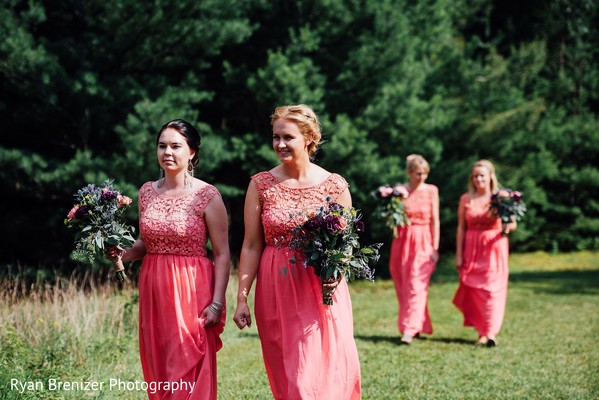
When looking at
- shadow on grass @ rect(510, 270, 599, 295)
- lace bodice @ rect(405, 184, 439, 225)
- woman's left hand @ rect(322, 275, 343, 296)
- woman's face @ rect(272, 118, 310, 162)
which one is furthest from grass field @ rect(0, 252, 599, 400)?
shadow on grass @ rect(510, 270, 599, 295)

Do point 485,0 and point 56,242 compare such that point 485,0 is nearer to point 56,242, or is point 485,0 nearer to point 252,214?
point 56,242

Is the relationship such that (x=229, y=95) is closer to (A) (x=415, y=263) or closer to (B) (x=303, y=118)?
(A) (x=415, y=263)

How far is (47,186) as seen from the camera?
13.2m

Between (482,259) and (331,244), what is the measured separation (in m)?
5.91

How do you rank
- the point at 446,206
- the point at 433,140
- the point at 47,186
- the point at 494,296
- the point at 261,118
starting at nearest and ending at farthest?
1. the point at 494,296
2. the point at 47,186
3. the point at 261,118
4. the point at 433,140
5. the point at 446,206

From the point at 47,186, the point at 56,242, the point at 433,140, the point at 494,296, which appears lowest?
the point at 494,296

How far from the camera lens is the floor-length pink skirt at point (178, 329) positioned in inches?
177

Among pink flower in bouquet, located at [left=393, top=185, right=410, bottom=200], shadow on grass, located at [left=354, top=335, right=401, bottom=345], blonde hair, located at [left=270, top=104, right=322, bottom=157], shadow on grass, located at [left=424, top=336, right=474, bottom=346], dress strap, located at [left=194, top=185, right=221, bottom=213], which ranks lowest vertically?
shadow on grass, located at [left=424, top=336, right=474, bottom=346]

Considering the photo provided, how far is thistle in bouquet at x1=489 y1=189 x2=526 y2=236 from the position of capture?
9.27 metres

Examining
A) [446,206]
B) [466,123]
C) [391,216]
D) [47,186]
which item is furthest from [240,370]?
[466,123]

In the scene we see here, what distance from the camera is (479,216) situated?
31.8 ft

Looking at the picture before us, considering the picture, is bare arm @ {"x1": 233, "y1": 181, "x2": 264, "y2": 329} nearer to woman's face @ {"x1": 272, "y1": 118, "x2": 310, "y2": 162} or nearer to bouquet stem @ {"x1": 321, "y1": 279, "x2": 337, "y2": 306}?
woman's face @ {"x1": 272, "y1": 118, "x2": 310, "y2": 162}

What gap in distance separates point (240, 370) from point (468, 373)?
2.63 m

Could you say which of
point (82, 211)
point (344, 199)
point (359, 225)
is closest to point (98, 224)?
point (82, 211)
